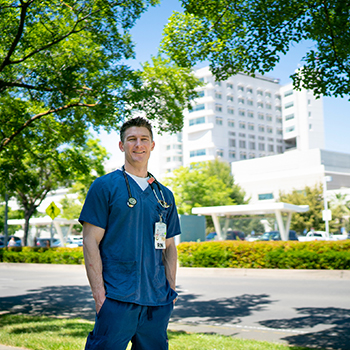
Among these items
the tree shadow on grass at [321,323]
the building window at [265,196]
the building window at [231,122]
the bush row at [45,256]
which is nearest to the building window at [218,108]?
the building window at [231,122]

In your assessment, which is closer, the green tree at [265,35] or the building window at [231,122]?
the green tree at [265,35]

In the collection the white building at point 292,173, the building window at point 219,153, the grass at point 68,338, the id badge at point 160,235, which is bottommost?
the grass at point 68,338

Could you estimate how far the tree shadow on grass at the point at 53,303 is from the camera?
8.79 metres

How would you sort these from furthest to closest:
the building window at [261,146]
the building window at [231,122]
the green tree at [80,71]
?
the building window at [261,146], the building window at [231,122], the green tree at [80,71]

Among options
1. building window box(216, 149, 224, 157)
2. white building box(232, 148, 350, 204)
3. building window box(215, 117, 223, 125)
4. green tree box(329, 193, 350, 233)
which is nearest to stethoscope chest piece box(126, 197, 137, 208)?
green tree box(329, 193, 350, 233)

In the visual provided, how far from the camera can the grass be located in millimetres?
5227

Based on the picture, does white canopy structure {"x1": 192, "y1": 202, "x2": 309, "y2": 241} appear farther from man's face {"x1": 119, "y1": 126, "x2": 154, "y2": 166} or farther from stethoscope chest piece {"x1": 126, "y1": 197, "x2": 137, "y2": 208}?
stethoscope chest piece {"x1": 126, "y1": 197, "x2": 137, "y2": 208}

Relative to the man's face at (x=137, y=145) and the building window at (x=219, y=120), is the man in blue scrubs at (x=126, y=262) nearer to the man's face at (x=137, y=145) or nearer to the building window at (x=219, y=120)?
the man's face at (x=137, y=145)

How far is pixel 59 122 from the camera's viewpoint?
12484 mm

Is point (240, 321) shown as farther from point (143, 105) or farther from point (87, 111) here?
point (87, 111)

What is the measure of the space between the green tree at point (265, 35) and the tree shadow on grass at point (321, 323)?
3637mm

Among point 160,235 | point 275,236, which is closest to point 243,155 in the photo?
point 275,236

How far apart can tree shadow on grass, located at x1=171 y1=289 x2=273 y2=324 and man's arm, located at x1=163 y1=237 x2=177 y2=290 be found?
17.4ft

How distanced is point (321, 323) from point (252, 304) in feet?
7.83
